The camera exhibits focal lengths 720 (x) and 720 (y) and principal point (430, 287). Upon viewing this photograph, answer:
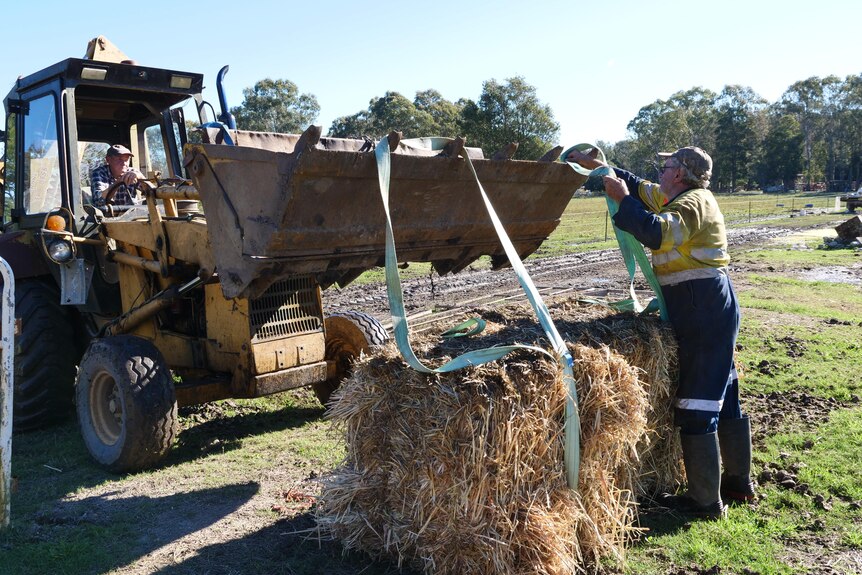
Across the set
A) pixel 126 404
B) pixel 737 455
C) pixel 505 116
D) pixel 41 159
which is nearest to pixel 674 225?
pixel 737 455

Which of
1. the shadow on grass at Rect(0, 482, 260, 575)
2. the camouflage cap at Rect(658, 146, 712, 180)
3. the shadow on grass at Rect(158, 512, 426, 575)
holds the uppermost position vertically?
the camouflage cap at Rect(658, 146, 712, 180)

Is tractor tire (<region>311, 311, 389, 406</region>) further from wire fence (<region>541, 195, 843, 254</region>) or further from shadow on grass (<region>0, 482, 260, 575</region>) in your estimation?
wire fence (<region>541, 195, 843, 254</region>)

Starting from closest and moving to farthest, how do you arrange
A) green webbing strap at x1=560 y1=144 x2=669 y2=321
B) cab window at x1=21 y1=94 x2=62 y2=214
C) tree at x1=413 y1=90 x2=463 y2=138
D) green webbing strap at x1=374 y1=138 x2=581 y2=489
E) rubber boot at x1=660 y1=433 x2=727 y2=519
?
green webbing strap at x1=374 y1=138 x2=581 y2=489
rubber boot at x1=660 y1=433 x2=727 y2=519
green webbing strap at x1=560 y1=144 x2=669 y2=321
cab window at x1=21 y1=94 x2=62 y2=214
tree at x1=413 y1=90 x2=463 y2=138

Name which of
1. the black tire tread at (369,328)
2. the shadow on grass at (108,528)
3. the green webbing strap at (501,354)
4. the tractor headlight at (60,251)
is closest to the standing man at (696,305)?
the green webbing strap at (501,354)

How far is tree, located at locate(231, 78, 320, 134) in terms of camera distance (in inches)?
2618

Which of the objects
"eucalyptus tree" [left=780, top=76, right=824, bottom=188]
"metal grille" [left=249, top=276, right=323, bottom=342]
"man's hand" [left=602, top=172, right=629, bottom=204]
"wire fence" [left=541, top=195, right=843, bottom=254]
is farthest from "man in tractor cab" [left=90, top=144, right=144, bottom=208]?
"eucalyptus tree" [left=780, top=76, right=824, bottom=188]

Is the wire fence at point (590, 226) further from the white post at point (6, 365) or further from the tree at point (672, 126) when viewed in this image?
the tree at point (672, 126)

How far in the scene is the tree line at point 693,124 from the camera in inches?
1873

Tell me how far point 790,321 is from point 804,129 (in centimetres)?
9761

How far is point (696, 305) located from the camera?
435 cm

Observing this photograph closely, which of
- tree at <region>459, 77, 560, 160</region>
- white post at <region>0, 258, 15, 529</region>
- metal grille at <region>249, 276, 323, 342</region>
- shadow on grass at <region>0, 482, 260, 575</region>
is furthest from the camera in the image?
tree at <region>459, 77, 560, 160</region>

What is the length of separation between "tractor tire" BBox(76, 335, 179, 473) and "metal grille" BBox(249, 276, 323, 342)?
0.74m

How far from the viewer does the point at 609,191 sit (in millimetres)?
4340

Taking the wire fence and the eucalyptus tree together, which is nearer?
the wire fence
